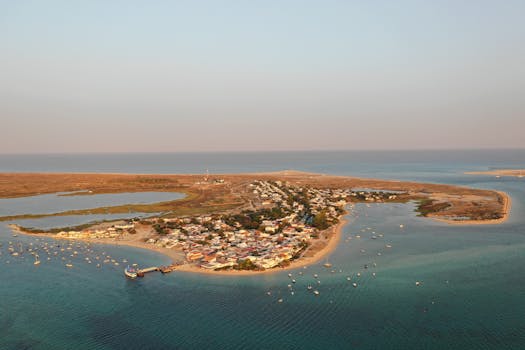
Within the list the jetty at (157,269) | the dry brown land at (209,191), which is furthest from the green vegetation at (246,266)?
the dry brown land at (209,191)

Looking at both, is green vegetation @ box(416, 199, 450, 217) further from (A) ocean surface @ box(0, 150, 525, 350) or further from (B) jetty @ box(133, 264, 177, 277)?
(B) jetty @ box(133, 264, 177, 277)

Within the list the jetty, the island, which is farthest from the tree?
the jetty

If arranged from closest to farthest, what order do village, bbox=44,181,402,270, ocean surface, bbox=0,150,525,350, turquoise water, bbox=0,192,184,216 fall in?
1. ocean surface, bbox=0,150,525,350
2. village, bbox=44,181,402,270
3. turquoise water, bbox=0,192,184,216

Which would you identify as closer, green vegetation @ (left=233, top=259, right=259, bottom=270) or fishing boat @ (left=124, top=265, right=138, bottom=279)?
fishing boat @ (left=124, top=265, right=138, bottom=279)

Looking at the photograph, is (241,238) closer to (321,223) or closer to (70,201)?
(321,223)

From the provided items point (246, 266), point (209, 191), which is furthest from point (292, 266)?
point (209, 191)

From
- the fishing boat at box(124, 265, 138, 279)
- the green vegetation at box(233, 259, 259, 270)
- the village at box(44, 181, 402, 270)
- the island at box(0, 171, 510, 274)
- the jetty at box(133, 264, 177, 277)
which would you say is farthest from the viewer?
the island at box(0, 171, 510, 274)

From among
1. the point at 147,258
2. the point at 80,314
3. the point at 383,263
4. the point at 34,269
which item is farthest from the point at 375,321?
the point at 34,269
